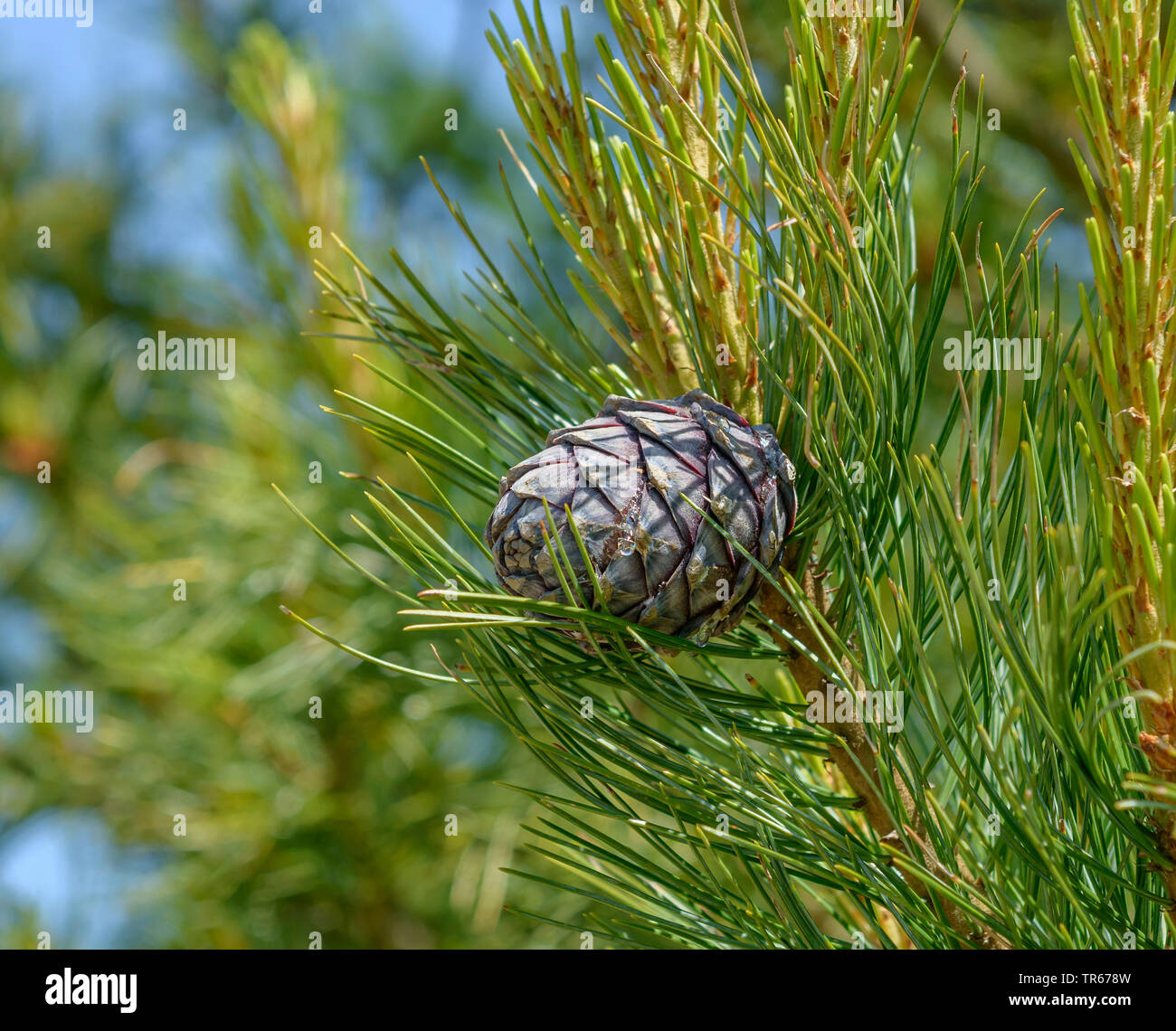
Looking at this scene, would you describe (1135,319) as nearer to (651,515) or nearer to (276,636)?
(651,515)

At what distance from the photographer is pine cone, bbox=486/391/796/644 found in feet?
1.18

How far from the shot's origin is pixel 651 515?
1.19 ft

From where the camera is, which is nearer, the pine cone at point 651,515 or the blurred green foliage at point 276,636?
the pine cone at point 651,515

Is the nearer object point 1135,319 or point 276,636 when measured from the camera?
point 1135,319

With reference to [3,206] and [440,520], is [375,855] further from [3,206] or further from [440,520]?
[3,206]

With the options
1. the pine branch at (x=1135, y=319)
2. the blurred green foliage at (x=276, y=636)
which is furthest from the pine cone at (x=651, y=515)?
the blurred green foliage at (x=276, y=636)

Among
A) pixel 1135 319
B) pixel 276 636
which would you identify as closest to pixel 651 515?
pixel 1135 319

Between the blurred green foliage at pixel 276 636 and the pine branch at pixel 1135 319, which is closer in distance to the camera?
the pine branch at pixel 1135 319

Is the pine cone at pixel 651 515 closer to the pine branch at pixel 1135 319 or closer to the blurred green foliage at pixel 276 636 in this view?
the pine branch at pixel 1135 319

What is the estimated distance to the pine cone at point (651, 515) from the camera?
1.18 ft

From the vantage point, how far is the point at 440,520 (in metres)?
0.97

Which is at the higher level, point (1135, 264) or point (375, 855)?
point (1135, 264)
